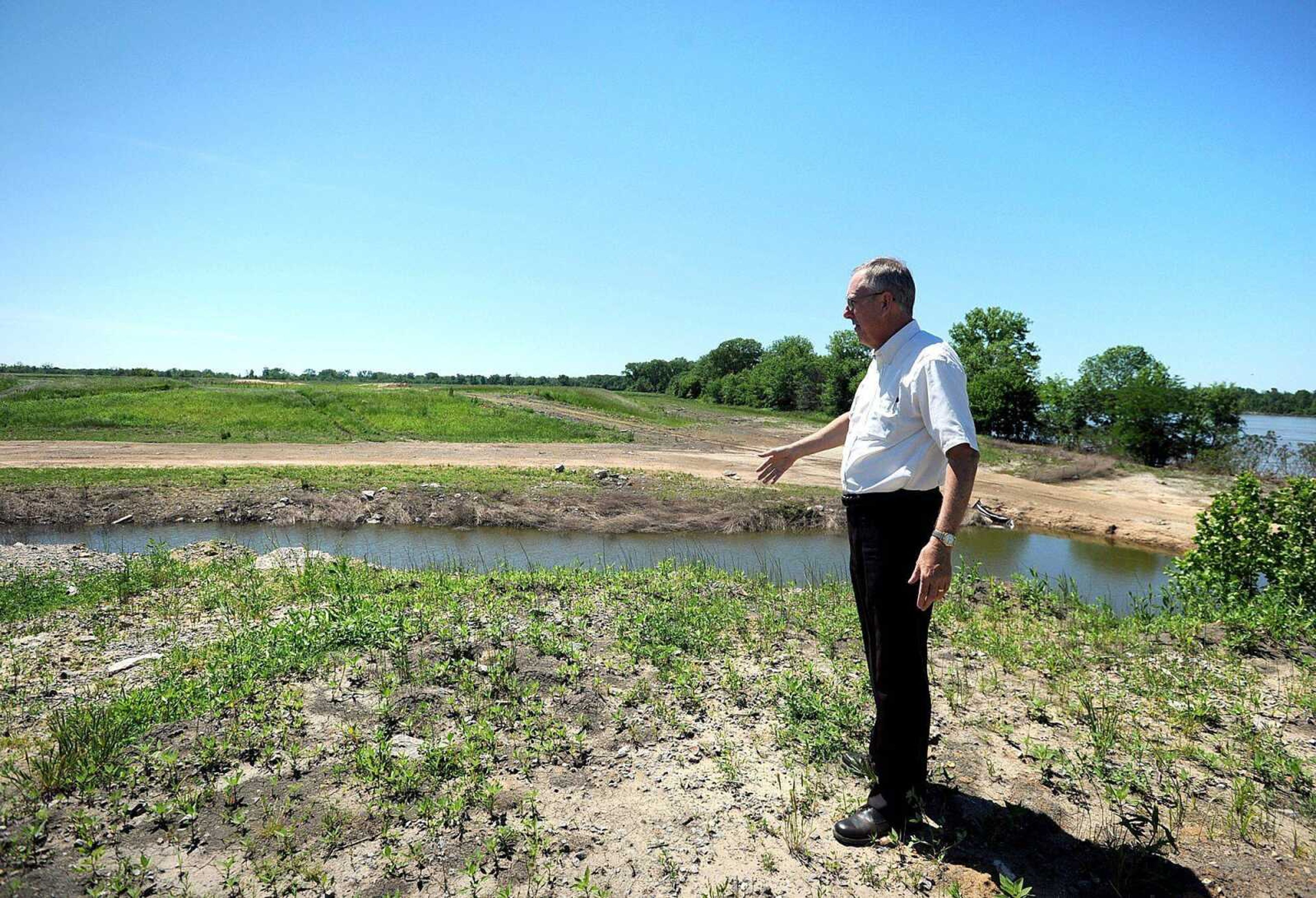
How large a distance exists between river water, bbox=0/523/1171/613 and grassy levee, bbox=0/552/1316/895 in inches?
203

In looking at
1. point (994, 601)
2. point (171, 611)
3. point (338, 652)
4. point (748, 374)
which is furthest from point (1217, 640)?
point (748, 374)

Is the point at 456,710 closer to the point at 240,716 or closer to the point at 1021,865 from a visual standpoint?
the point at 240,716

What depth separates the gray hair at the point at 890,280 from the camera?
2992mm

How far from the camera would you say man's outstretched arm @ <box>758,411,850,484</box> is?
366cm

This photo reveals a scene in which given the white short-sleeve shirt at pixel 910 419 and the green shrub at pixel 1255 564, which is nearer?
the white short-sleeve shirt at pixel 910 419

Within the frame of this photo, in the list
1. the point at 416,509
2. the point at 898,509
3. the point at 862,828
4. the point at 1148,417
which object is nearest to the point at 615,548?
the point at 416,509

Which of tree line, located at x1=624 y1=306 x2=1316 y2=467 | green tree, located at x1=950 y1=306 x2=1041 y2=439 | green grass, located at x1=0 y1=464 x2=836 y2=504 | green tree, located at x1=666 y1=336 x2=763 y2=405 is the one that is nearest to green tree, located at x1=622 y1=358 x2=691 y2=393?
green tree, located at x1=666 y1=336 x2=763 y2=405

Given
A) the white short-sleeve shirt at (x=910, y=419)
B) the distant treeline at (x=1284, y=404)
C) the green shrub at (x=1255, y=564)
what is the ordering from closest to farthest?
the white short-sleeve shirt at (x=910, y=419) < the green shrub at (x=1255, y=564) < the distant treeline at (x=1284, y=404)

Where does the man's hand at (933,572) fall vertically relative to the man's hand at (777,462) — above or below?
below

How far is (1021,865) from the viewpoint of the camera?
2.97 m

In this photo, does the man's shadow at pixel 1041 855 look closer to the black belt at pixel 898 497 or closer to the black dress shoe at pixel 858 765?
the black dress shoe at pixel 858 765

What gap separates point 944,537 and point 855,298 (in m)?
1.10

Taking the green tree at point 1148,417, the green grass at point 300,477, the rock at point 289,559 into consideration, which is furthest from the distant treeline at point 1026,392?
the green grass at point 300,477

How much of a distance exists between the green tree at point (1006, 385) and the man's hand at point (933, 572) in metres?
34.5
